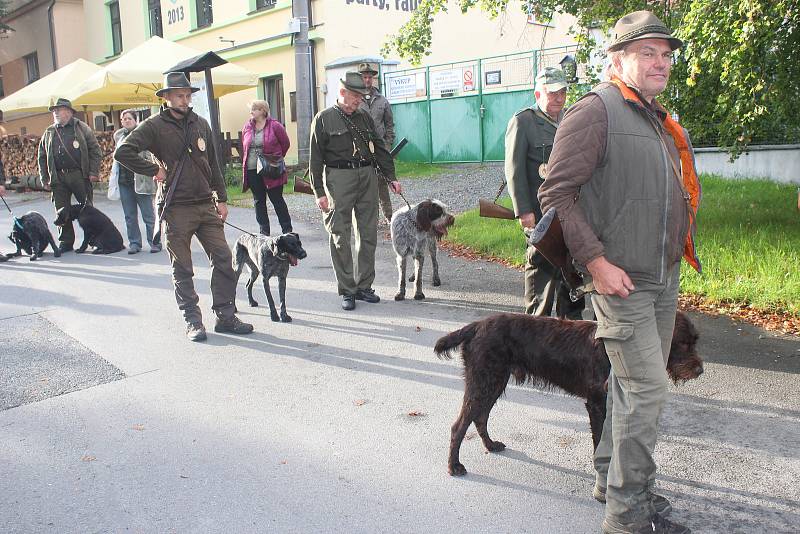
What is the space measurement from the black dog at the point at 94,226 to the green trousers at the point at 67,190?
0.13 metres

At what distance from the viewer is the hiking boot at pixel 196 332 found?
6203 millimetres

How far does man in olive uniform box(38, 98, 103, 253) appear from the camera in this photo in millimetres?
10578

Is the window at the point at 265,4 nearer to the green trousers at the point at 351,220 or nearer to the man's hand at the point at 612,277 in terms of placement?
the green trousers at the point at 351,220

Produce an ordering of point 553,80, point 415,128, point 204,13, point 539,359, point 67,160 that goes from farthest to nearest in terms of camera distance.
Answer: point 204,13
point 415,128
point 67,160
point 553,80
point 539,359

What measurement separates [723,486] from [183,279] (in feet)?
15.4

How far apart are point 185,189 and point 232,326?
4.32 feet

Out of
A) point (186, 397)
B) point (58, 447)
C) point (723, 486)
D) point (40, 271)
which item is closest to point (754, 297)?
point (723, 486)

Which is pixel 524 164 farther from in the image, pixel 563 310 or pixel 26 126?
pixel 26 126

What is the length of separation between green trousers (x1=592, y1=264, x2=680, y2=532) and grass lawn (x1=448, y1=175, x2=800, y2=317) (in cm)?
388

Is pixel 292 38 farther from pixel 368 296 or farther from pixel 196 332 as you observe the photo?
pixel 196 332

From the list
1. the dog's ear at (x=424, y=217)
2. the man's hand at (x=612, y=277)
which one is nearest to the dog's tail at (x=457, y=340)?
→ the man's hand at (x=612, y=277)

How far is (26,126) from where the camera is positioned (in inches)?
1421

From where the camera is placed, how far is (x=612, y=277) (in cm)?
277

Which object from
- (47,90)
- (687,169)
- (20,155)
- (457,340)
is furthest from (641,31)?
(20,155)
